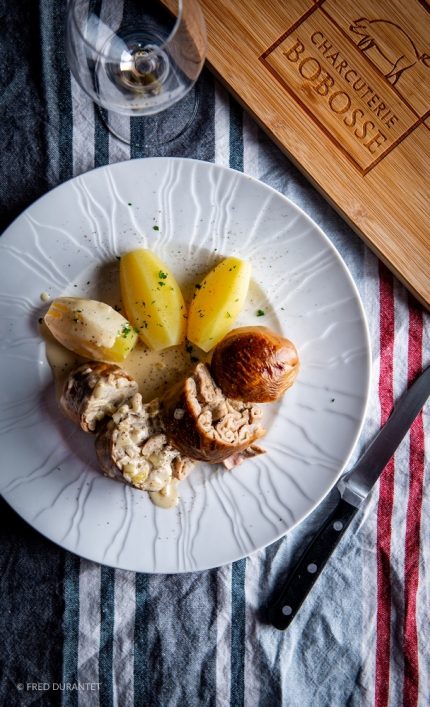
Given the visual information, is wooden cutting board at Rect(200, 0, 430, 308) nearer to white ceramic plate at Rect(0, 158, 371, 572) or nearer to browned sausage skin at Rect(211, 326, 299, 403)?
white ceramic plate at Rect(0, 158, 371, 572)

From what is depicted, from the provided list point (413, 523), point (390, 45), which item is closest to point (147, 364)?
point (413, 523)

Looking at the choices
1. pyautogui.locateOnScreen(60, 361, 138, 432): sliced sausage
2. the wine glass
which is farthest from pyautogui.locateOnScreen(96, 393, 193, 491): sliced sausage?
the wine glass

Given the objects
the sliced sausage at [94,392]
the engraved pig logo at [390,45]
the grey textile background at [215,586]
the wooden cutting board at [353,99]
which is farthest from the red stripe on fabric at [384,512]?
the sliced sausage at [94,392]

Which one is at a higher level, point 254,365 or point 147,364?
point 147,364

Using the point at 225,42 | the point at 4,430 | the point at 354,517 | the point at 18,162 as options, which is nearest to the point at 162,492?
the point at 4,430

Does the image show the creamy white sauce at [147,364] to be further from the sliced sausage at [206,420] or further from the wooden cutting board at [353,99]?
the wooden cutting board at [353,99]

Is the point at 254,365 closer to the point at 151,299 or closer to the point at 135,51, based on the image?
the point at 151,299
